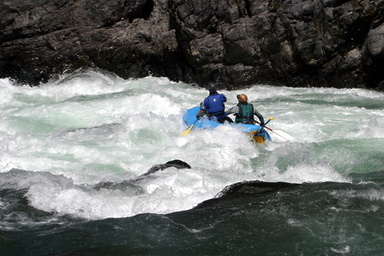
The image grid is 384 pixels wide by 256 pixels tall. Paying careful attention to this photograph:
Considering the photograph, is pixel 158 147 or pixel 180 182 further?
pixel 158 147

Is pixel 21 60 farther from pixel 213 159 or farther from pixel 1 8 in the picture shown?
pixel 213 159

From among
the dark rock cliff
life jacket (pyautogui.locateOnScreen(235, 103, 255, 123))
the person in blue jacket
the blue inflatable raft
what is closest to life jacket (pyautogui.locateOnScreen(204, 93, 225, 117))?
the person in blue jacket

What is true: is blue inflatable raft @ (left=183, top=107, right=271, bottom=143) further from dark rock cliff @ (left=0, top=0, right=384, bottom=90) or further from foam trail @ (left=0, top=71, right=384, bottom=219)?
dark rock cliff @ (left=0, top=0, right=384, bottom=90)

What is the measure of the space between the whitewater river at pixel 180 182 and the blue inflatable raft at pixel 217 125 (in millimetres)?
151

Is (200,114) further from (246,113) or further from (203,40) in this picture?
(203,40)

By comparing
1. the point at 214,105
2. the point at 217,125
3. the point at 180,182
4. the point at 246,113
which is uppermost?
the point at 214,105

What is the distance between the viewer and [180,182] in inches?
237

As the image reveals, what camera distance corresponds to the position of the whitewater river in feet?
14.3

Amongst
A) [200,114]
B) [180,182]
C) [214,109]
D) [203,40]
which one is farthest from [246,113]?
[203,40]

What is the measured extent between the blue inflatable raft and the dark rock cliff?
4.93 m

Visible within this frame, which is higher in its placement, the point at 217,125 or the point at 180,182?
the point at 217,125

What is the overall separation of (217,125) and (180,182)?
277 cm

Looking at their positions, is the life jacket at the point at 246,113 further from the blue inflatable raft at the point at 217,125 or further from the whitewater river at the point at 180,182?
the whitewater river at the point at 180,182

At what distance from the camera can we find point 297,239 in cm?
434
